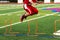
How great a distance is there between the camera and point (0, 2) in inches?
1531

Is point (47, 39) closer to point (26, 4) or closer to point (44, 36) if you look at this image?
point (44, 36)

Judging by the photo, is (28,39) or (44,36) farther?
(44,36)

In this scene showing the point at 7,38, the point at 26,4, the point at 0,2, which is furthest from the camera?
the point at 0,2

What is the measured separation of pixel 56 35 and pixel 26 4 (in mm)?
1792

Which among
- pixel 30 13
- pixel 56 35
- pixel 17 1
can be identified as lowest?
pixel 17 1

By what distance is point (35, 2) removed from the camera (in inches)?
308

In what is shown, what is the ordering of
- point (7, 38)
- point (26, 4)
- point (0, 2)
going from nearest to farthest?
point (26, 4)
point (7, 38)
point (0, 2)

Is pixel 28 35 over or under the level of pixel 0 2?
over

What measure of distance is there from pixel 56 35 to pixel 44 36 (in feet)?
1.41

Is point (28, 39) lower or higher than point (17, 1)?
higher

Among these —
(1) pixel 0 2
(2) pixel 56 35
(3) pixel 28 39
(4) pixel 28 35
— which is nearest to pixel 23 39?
(3) pixel 28 39

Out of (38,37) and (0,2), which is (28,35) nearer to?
(38,37)

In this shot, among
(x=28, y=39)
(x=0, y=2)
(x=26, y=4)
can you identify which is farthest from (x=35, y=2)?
(x=0, y=2)

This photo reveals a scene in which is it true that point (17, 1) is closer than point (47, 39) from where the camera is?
No
